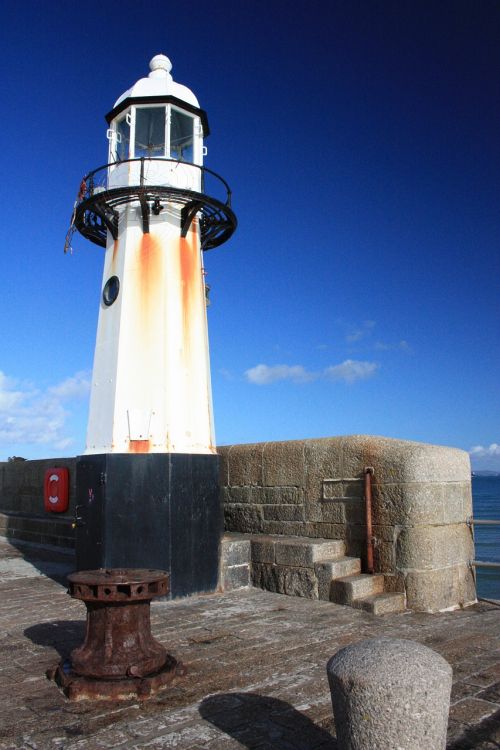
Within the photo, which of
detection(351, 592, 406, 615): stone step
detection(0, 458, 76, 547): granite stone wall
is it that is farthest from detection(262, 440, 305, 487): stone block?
detection(0, 458, 76, 547): granite stone wall

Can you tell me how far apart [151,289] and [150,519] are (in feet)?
10.00

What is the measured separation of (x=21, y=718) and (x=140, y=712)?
29.6 inches

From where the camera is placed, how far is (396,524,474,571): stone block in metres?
7.28

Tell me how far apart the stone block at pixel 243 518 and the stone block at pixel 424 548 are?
246cm

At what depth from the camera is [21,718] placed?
Answer: 402 centimetres

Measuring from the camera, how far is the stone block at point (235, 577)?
8219 millimetres

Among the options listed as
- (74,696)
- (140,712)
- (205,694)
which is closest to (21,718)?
(74,696)

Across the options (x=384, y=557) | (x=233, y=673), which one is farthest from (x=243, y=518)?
(x=233, y=673)

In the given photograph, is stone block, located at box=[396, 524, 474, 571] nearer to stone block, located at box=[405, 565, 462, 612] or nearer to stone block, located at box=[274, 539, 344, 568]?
stone block, located at box=[405, 565, 462, 612]

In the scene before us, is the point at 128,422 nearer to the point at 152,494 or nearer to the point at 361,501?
the point at 152,494

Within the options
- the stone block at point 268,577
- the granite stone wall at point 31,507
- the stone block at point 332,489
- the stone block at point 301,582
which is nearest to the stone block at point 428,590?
the stone block at point 301,582

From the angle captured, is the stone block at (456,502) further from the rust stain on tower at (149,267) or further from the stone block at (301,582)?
the rust stain on tower at (149,267)

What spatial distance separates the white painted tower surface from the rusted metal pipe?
221cm

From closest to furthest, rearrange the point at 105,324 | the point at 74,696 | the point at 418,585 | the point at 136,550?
the point at 74,696
the point at 418,585
the point at 136,550
the point at 105,324
